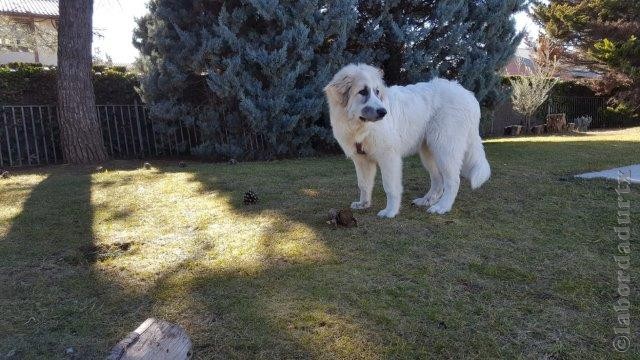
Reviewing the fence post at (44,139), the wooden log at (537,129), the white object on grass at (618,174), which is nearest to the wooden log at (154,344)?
the white object on grass at (618,174)

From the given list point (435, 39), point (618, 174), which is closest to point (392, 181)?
point (618, 174)

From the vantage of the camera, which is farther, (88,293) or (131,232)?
(131,232)

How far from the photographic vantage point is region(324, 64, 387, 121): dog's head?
4.00 m

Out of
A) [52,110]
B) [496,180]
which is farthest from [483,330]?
[52,110]

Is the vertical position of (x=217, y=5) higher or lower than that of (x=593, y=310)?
higher

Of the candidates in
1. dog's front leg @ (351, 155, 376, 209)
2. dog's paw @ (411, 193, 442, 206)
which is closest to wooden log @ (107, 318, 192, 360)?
dog's front leg @ (351, 155, 376, 209)

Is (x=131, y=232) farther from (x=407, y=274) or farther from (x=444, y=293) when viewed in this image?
(x=444, y=293)

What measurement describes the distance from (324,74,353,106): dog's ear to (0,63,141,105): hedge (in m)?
7.74

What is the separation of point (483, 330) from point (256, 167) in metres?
6.17

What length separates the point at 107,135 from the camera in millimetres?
10859

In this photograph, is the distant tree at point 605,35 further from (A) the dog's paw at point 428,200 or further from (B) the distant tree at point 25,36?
(B) the distant tree at point 25,36

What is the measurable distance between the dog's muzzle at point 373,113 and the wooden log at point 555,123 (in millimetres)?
16674

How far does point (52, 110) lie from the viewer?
1015 cm

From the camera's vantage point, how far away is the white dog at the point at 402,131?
420 cm
